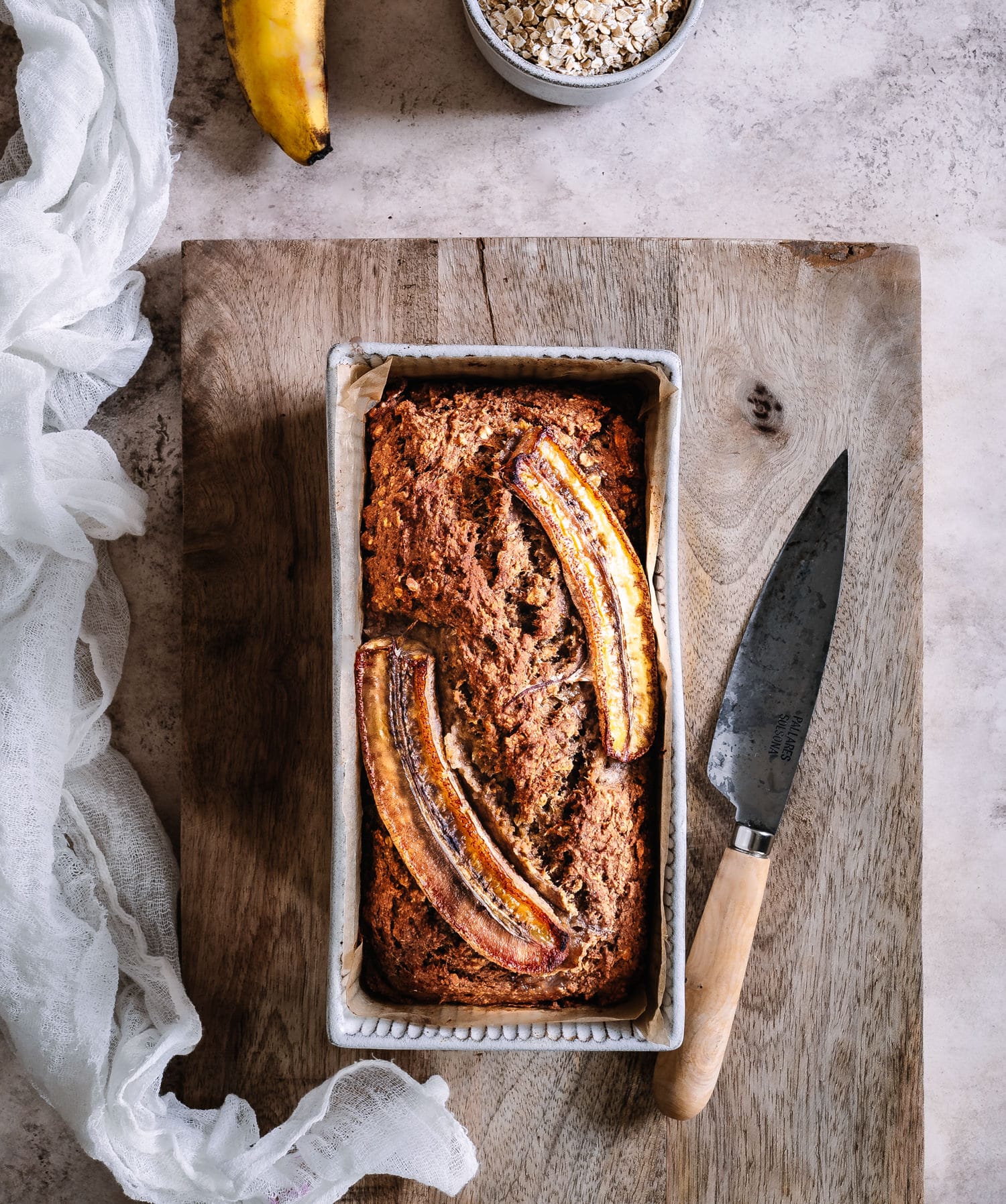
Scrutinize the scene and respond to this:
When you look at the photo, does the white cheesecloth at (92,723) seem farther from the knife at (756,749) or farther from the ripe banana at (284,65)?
the knife at (756,749)

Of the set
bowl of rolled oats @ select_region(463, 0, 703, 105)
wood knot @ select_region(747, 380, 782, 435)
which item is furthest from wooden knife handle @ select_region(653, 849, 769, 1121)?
bowl of rolled oats @ select_region(463, 0, 703, 105)

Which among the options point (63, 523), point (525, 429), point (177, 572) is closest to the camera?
point (525, 429)

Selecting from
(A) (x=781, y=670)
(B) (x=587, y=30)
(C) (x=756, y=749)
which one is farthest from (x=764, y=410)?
(B) (x=587, y=30)

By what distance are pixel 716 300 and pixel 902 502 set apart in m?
0.39

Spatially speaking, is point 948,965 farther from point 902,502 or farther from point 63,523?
point 63,523

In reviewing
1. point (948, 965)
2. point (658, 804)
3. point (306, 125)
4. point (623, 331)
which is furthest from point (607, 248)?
point (948, 965)

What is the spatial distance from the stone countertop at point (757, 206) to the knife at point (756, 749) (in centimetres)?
32

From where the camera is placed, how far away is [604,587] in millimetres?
1124

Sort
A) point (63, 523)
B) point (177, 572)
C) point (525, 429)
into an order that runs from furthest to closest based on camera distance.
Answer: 1. point (177, 572)
2. point (63, 523)
3. point (525, 429)

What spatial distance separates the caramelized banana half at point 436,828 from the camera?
1.09m

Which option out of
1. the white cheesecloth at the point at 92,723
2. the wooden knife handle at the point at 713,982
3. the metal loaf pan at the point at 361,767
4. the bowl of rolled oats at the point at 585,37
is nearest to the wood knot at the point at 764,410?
the metal loaf pan at the point at 361,767

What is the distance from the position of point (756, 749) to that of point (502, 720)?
42 centimetres

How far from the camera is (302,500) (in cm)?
137

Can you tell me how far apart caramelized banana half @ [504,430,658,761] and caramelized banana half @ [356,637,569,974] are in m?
0.19
